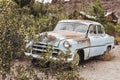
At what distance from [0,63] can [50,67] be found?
2.63ft

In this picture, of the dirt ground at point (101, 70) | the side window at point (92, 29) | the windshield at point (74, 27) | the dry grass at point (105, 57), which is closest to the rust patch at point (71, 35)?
the windshield at point (74, 27)

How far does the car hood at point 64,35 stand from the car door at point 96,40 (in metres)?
0.57

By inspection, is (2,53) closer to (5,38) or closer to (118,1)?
(5,38)

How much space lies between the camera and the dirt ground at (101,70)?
10.3 metres

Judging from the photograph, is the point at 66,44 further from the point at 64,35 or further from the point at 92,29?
the point at 92,29

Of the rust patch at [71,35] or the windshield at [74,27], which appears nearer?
the rust patch at [71,35]

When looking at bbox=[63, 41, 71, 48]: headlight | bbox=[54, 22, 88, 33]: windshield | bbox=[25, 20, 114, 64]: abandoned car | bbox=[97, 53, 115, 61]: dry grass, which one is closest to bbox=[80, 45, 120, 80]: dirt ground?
bbox=[97, 53, 115, 61]: dry grass

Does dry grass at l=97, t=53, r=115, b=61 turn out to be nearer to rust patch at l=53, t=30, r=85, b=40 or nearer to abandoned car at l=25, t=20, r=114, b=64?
abandoned car at l=25, t=20, r=114, b=64

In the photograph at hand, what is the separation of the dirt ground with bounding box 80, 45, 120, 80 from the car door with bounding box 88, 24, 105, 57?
460mm

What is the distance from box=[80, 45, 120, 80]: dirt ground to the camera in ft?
33.9

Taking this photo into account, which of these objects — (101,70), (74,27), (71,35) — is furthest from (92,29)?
(101,70)

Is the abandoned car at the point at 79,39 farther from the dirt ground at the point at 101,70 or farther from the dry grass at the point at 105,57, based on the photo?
the dirt ground at the point at 101,70

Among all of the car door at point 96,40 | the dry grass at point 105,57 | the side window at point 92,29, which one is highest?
the side window at point 92,29

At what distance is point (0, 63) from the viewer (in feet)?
12.3
